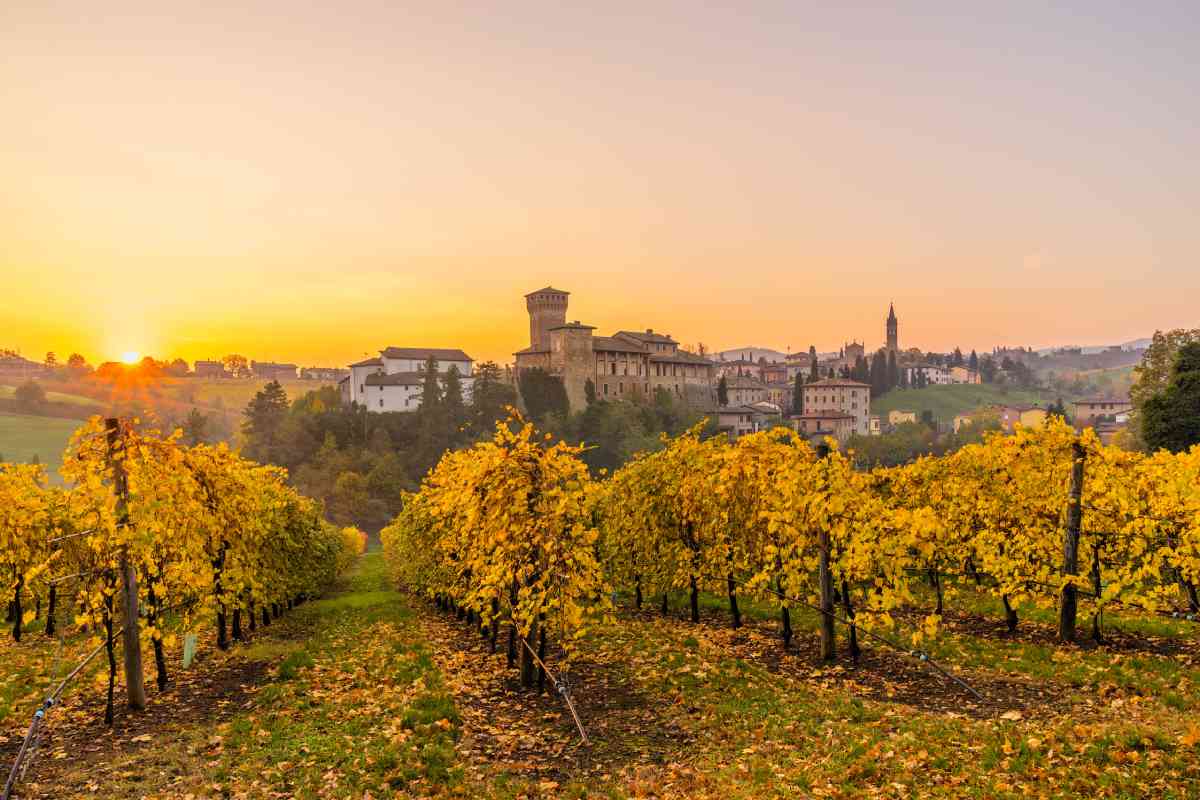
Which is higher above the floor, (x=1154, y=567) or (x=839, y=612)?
(x=1154, y=567)

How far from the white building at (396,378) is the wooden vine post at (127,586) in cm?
10304

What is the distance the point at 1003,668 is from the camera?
1587cm

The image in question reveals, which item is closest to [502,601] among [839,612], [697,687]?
[697,687]

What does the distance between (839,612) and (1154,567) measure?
26.0ft

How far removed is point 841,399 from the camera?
165000 millimetres

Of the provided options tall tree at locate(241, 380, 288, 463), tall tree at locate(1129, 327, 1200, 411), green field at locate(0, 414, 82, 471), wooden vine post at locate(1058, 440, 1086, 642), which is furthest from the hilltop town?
wooden vine post at locate(1058, 440, 1086, 642)

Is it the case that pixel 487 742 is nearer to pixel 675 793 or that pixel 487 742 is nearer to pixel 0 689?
pixel 675 793

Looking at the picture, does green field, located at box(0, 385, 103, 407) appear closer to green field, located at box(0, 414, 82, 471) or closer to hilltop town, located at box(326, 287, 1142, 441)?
green field, located at box(0, 414, 82, 471)

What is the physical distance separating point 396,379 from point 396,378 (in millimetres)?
222

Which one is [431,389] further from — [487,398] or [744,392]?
[744,392]

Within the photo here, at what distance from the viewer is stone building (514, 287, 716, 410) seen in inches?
5271

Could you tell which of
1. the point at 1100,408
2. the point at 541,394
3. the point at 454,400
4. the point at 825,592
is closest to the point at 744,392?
the point at 541,394

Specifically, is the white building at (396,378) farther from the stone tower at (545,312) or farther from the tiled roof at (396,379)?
the stone tower at (545,312)

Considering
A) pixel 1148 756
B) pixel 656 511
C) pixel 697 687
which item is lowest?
pixel 697 687
